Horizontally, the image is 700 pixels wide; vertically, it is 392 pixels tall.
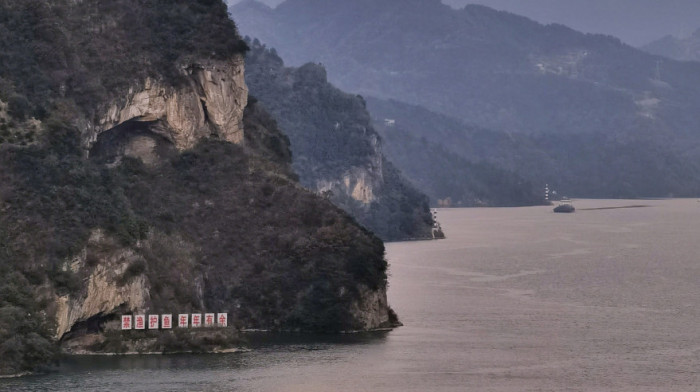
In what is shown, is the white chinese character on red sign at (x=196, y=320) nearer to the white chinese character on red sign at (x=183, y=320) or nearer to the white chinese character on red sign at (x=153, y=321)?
the white chinese character on red sign at (x=183, y=320)

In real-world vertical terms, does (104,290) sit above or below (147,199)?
below

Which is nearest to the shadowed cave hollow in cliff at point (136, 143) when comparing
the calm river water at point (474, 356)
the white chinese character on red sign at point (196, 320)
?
the white chinese character on red sign at point (196, 320)

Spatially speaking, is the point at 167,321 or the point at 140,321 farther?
the point at 167,321

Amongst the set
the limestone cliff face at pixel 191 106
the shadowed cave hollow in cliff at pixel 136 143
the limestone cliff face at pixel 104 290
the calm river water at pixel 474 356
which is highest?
the limestone cliff face at pixel 191 106

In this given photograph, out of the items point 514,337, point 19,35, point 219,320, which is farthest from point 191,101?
point 514,337

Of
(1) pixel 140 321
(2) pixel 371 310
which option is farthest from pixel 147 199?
(2) pixel 371 310

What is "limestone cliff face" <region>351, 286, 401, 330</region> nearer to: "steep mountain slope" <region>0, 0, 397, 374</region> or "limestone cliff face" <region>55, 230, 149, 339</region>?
"steep mountain slope" <region>0, 0, 397, 374</region>

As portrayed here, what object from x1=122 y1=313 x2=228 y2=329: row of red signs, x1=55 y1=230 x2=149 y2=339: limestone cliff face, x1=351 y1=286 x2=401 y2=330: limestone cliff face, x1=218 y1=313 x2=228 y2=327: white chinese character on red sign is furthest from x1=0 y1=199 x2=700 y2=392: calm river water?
x1=122 y1=313 x2=228 y2=329: row of red signs

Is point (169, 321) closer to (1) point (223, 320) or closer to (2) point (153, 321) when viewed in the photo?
(2) point (153, 321)

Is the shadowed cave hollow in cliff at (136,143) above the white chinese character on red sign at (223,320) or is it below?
above
